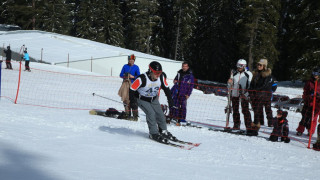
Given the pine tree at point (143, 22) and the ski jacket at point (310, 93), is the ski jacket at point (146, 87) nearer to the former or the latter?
the ski jacket at point (310, 93)

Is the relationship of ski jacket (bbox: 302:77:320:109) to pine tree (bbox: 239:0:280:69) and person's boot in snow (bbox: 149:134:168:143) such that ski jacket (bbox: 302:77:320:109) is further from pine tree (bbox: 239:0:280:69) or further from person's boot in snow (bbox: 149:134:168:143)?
pine tree (bbox: 239:0:280:69)

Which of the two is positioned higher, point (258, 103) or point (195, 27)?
point (195, 27)

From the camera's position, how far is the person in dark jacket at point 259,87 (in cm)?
810

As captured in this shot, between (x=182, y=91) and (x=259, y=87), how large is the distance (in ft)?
6.86

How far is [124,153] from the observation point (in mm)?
5410

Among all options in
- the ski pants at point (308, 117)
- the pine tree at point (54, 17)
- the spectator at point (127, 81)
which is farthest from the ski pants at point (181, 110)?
the pine tree at point (54, 17)

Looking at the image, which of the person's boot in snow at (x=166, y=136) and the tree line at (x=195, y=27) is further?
the tree line at (x=195, y=27)

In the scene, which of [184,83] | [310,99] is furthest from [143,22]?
[310,99]

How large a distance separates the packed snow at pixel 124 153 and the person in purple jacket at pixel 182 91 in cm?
71

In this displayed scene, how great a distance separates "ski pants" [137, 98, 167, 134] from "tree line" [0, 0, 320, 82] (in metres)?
28.8

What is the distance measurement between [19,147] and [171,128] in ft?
13.4

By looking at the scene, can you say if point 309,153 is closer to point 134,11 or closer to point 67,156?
point 67,156

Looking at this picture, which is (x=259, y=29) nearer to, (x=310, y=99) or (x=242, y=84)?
(x=310, y=99)

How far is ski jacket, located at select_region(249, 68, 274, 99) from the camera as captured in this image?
26.6ft
